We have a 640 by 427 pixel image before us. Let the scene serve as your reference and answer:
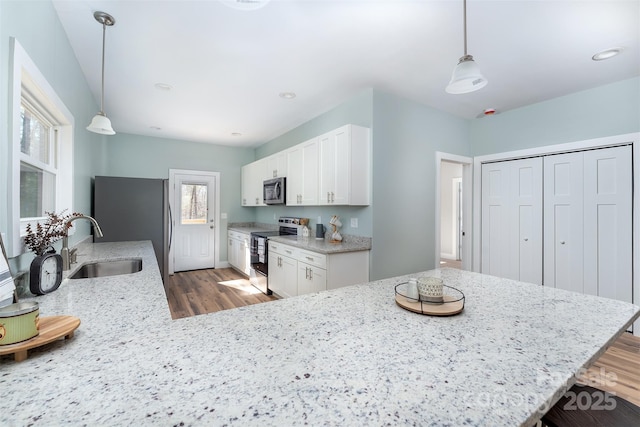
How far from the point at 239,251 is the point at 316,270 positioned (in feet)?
8.56

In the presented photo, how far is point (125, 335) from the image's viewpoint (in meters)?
0.88

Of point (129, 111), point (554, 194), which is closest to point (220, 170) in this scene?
point (129, 111)

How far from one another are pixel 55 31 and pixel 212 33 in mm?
982

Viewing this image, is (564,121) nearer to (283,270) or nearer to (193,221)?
(283,270)

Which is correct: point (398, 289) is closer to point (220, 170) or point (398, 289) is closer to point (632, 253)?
point (632, 253)

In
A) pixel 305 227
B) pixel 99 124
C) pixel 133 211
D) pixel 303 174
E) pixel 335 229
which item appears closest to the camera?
pixel 99 124

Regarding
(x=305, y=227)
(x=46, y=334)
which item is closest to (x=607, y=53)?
(x=305, y=227)

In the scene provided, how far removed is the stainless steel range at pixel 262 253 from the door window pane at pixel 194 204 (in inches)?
66.8

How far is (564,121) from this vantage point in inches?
122

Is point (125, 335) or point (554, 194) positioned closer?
point (125, 335)

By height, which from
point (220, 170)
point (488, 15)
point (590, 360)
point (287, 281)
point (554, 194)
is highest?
point (488, 15)

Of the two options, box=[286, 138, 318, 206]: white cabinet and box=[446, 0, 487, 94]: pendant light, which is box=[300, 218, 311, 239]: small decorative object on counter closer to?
box=[286, 138, 318, 206]: white cabinet

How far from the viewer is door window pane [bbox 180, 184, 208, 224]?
5324mm

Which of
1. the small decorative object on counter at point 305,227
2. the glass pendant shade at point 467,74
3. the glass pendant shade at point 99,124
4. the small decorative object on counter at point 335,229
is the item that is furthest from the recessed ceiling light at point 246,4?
the small decorative object on counter at point 305,227
